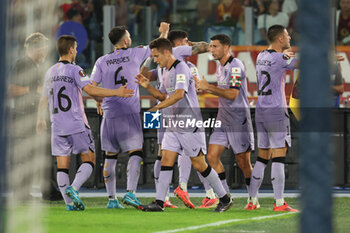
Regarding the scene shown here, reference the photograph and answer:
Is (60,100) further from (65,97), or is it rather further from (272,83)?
(272,83)

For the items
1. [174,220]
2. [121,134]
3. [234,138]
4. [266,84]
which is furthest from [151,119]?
[174,220]

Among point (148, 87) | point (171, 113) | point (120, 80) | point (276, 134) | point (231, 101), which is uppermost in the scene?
point (120, 80)

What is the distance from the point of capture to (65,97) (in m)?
9.26

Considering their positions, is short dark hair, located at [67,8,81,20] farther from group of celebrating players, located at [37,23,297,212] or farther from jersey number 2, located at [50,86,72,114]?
jersey number 2, located at [50,86,72,114]

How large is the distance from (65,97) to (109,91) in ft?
2.23

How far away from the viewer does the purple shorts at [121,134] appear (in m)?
9.55

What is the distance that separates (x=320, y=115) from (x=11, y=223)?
5408mm

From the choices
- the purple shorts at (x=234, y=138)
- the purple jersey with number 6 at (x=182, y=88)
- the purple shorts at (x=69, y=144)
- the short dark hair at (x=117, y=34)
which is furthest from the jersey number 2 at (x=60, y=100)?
the purple shorts at (x=234, y=138)

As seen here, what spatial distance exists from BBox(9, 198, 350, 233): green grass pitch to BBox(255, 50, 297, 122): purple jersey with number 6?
42.2 inches

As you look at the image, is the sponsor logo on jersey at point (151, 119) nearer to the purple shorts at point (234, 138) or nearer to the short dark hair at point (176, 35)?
the short dark hair at point (176, 35)

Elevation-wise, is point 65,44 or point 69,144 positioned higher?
point 65,44

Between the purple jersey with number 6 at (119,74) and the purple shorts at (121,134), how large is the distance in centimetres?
8

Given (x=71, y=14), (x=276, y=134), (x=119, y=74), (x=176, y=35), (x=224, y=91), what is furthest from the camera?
(x=71, y=14)

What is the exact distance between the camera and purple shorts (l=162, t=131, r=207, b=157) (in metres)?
8.65
